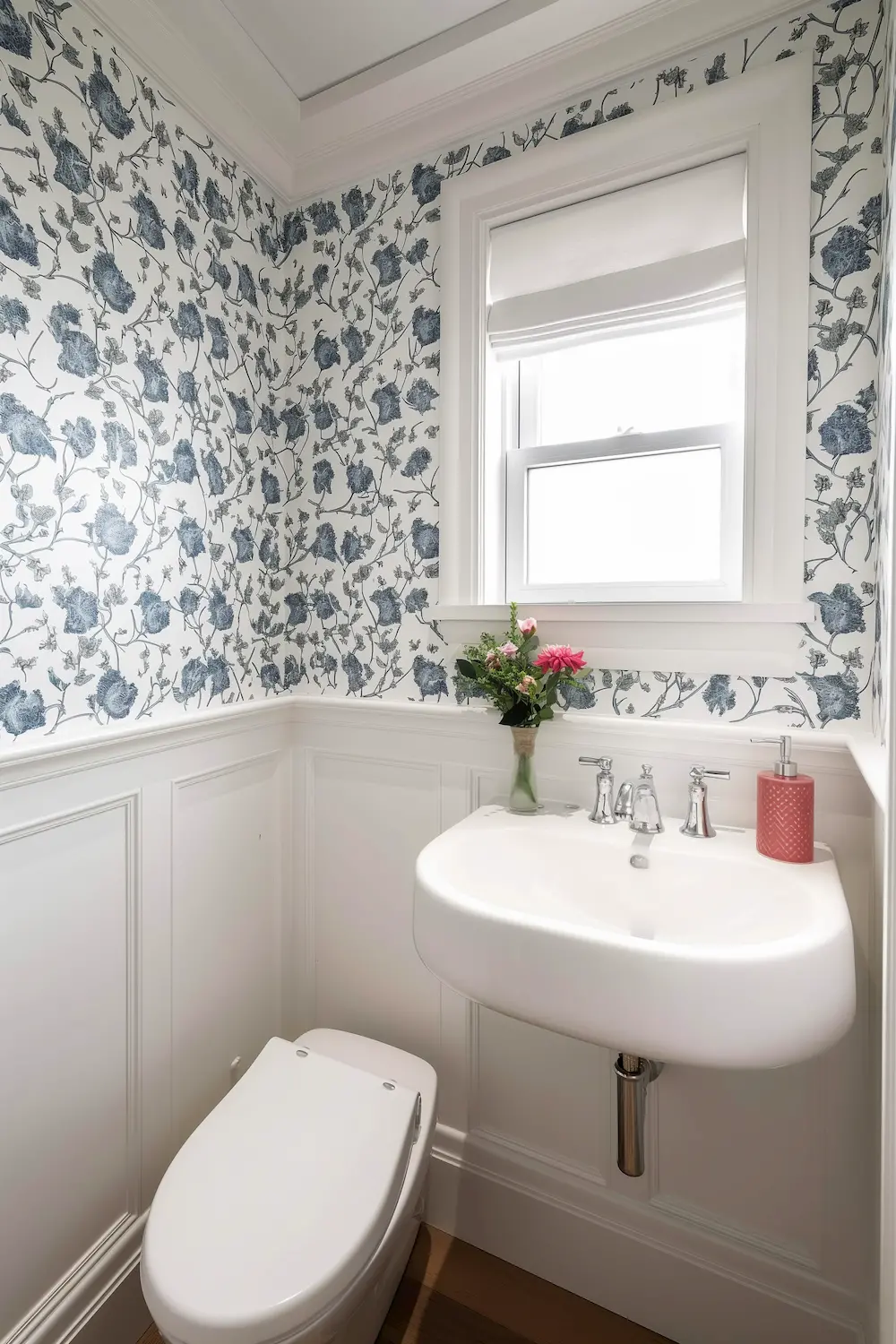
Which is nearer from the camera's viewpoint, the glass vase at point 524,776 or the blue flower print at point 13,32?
the blue flower print at point 13,32

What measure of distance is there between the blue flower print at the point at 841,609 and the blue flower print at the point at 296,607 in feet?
3.59

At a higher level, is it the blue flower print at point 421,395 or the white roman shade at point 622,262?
the white roman shade at point 622,262

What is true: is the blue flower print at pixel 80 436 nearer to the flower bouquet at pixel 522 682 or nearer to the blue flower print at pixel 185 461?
the blue flower print at pixel 185 461

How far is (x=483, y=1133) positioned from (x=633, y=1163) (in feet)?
1.47

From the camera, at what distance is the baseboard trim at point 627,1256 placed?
109 centimetres

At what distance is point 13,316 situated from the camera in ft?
3.14

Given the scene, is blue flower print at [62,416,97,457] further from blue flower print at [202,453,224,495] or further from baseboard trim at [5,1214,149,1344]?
baseboard trim at [5,1214,149,1344]

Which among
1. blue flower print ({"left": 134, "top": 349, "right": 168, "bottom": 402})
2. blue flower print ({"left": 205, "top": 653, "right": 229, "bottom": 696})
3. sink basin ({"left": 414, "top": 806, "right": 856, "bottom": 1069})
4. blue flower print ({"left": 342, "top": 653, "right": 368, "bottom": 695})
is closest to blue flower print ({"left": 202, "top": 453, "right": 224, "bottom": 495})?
blue flower print ({"left": 134, "top": 349, "right": 168, "bottom": 402})

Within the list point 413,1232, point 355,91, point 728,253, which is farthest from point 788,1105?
point 355,91

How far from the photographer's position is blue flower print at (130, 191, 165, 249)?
1168 mm

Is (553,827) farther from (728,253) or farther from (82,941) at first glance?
(728,253)

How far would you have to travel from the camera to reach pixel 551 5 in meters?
1.15

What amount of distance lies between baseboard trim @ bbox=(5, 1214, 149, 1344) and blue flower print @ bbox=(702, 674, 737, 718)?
1.43 m

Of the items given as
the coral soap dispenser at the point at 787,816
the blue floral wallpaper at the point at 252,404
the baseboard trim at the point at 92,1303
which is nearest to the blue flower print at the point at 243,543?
the blue floral wallpaper at the point at 252,404
